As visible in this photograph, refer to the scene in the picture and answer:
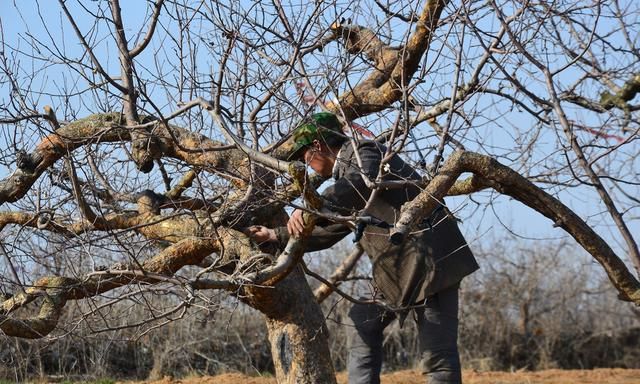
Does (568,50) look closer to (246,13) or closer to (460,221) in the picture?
(460,221)

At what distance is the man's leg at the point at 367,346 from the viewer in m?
6.31

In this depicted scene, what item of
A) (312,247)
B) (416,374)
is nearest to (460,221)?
(312,247)

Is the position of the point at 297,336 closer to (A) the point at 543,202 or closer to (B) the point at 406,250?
(B) the point at 406,250

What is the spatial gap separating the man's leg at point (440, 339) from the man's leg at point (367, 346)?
365 mm

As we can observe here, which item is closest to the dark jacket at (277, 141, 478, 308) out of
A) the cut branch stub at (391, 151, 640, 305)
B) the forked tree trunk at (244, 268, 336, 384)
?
the cut branch stub at (391, 151, 640, 305)

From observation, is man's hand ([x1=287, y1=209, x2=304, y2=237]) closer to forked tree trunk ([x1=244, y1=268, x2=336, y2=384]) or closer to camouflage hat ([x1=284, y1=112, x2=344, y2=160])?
camouflage hat ([x1=284, y1=112, x2=344, y2=160])

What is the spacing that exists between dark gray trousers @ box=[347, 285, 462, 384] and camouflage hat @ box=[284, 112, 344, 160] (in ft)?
3.85

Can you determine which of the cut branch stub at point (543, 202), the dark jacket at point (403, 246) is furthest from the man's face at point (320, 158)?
the cut branch stub at point (543, 202)

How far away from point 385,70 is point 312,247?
160 cm

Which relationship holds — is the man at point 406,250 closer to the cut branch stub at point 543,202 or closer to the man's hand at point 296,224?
the man's hand at point 296,224

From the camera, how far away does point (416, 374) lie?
11109 millimetres

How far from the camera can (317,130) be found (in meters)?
5.71

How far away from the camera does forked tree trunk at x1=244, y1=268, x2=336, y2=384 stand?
6652 mm

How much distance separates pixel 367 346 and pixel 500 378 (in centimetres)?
503
